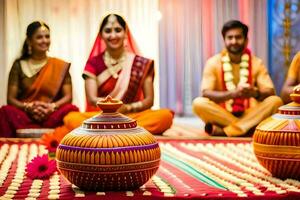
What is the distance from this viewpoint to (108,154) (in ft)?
8.43

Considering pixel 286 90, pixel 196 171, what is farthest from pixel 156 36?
pixel 196 171

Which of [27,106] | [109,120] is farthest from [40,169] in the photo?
[27,106]

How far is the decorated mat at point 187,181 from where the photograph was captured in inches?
101

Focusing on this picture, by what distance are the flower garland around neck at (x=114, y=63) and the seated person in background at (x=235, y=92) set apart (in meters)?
0.81

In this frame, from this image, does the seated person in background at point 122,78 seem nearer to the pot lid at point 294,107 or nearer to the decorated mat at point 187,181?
the decorated mat at point 187,181

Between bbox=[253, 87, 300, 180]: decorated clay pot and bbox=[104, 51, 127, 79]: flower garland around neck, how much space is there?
2.91 m

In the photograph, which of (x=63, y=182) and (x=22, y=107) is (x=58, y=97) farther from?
(x=63, y=182)

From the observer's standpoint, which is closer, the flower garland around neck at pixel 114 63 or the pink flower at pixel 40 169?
the pink flower at pixel 40 169

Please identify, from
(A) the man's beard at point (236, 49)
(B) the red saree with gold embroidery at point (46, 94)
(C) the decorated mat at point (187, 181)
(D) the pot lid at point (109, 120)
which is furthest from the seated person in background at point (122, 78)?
(D) the pot lid at point (109, 120)

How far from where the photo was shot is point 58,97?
621 cm

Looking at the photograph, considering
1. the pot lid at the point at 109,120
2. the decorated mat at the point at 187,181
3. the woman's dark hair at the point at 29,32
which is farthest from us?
the woman's dark hair at the point at 29,32

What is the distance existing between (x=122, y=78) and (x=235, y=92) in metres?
1.06

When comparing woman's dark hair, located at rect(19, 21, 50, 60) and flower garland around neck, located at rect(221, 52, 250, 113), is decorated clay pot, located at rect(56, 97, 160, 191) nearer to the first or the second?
flower garland around neck, located at rect(221, 52, 250, 113)

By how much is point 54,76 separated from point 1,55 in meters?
2.10
